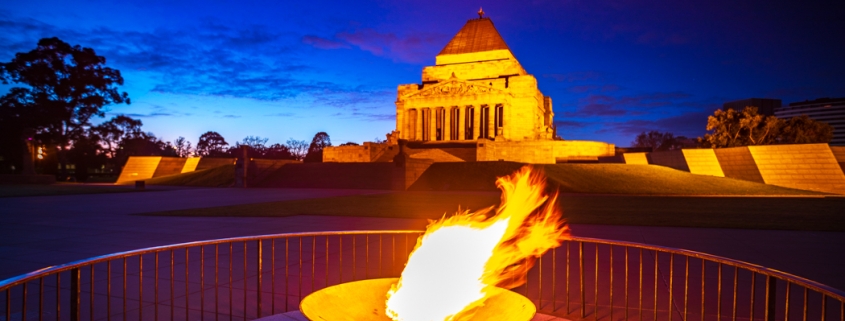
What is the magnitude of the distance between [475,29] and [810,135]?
4586cm

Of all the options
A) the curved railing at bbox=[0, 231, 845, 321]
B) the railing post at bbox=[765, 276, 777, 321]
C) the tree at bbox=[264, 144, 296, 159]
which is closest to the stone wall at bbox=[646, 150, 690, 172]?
the curved railing at bbox=[0, 231, 845, 321]

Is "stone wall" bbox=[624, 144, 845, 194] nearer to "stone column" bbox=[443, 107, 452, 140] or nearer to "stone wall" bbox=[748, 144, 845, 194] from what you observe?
"stone wall" bbox=[748, 144, 845, 194]

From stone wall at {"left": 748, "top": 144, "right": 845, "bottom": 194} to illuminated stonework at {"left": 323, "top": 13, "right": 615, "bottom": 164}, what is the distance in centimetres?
2044

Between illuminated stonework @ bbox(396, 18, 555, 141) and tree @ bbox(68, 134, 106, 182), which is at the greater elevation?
illuminated stonework @ bbox(396, 18, 555, 141)

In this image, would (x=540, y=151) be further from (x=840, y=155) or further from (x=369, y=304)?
(x=369, y=304)

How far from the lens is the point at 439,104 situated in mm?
67188

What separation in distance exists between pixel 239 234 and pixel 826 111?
748 ft

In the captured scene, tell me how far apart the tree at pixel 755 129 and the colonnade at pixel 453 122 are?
24.7 meters

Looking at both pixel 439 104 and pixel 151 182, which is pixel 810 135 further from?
pixel 151 182

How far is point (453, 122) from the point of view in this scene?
70938 millimetres

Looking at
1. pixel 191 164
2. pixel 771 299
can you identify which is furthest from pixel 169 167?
pixel 771 299

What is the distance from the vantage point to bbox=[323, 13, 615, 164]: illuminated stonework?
55.8m

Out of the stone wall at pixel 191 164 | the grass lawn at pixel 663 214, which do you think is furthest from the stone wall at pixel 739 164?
the stone wall at pixel 191 164

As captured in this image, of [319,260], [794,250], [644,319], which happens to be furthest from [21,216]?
[794,250]
